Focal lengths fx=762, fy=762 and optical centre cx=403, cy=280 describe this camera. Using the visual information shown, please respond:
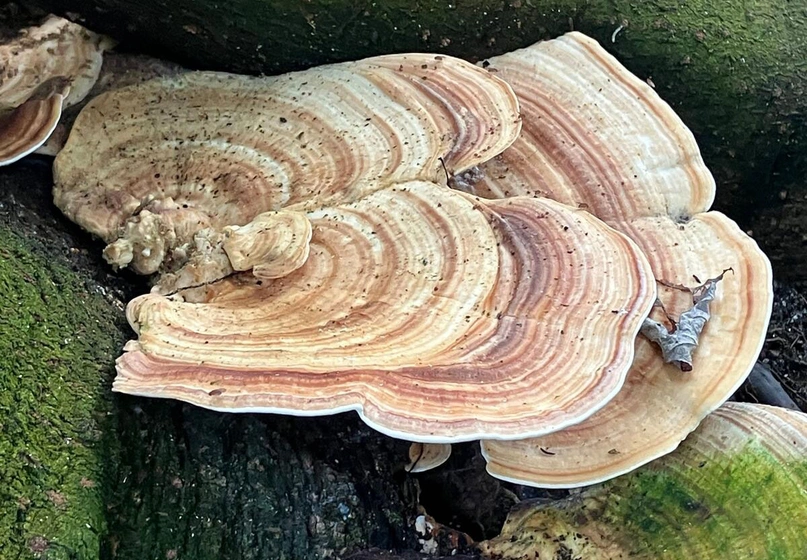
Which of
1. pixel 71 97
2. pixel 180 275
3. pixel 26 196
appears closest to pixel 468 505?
pixel 180 275

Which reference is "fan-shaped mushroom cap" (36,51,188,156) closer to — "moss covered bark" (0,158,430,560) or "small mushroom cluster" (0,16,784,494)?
"small mushroom cluster" (0,16,784,494)

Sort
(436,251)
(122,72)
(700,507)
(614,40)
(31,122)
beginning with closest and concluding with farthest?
(700,507)
(436,251)
(31,122)
(122,72)
(614,40)

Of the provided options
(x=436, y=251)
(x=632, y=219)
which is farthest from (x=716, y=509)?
(x=436, y=251)

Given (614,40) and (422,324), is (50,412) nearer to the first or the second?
(422,324)

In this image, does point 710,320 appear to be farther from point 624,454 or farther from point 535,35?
point 535,35

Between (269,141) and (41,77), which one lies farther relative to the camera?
(269,141)

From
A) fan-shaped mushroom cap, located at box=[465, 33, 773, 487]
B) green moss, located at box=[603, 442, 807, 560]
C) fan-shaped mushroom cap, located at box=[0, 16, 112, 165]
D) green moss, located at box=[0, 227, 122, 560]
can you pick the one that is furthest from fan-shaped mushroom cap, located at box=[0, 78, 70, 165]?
green moss, located at box=[603, 442, 807, 560]
